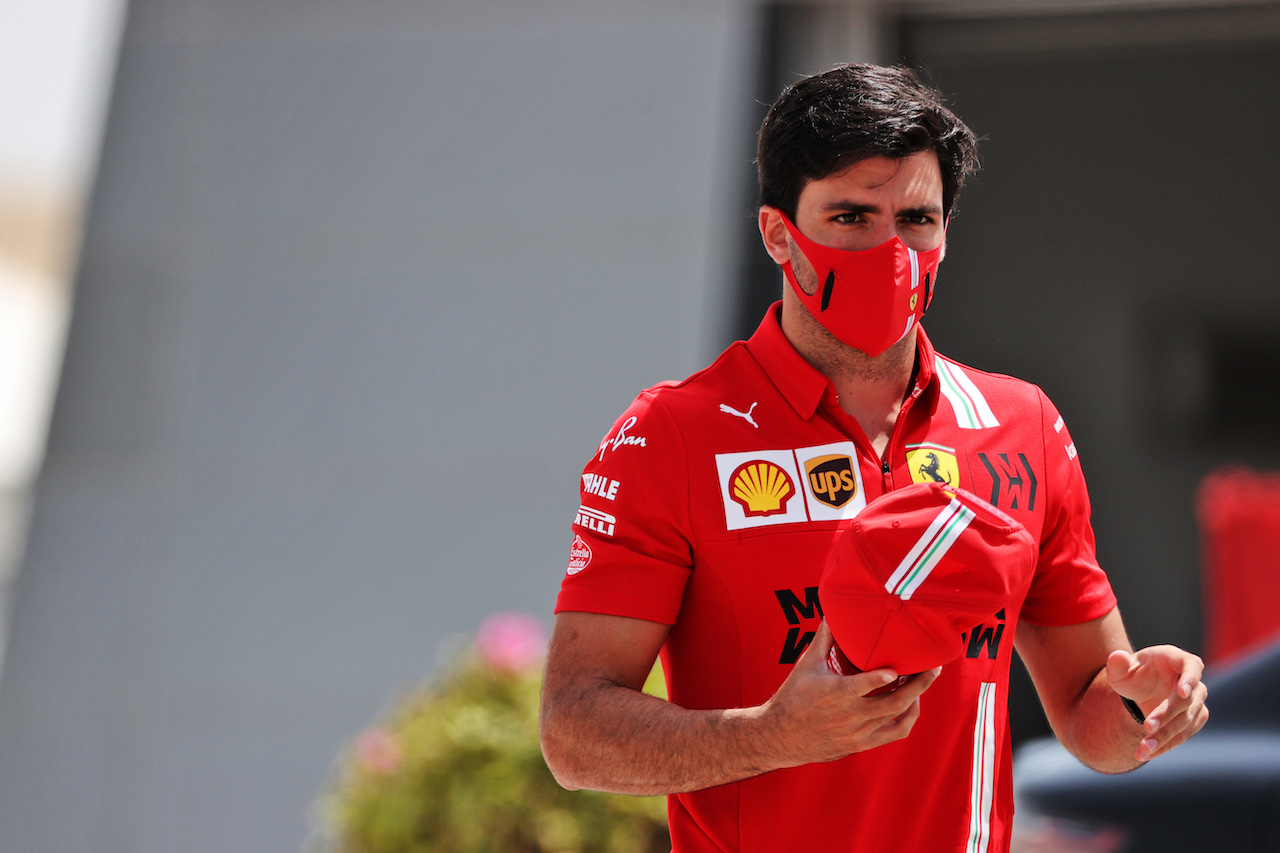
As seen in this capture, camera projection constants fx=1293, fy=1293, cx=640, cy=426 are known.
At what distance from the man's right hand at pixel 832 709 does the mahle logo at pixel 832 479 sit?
0.31m

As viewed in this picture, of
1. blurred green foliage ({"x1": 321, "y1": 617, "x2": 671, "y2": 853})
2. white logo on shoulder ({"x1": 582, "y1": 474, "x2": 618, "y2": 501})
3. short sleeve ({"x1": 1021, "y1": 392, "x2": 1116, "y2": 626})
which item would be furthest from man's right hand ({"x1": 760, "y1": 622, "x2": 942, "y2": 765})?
blurred green foliage ({"x1": 321, "y1": 617, "x2": 671, "y2": 853})

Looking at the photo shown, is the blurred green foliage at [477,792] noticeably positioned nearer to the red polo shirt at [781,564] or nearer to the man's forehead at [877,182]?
the red polo shirt at [781,564]

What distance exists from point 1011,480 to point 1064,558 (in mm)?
164

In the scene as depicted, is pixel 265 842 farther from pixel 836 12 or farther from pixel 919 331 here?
pixel 919 331

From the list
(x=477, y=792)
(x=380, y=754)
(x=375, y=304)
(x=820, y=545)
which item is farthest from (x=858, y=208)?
(x=375, y=304)

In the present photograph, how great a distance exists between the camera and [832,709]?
4.77 ft

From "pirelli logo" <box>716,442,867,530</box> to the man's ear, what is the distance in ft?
1.08

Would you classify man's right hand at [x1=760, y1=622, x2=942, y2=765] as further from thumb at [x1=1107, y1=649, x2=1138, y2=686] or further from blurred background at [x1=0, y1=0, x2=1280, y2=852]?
blurred background at [x1=0, y1=0, x2=1280, y2=852]

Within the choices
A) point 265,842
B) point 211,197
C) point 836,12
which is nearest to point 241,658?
point 265,842

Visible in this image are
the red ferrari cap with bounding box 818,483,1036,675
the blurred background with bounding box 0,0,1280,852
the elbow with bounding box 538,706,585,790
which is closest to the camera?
the red ferrari cap with bounding box 818,483,1036,675

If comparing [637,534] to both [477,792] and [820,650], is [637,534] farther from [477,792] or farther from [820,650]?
[477,792]

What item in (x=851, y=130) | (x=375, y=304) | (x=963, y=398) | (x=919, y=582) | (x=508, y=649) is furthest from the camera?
(x=375, y=304)

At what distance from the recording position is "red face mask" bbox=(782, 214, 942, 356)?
1.84m

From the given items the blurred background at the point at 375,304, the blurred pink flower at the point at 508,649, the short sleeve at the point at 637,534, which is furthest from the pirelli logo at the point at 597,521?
the blurred background at the point at 375,304
